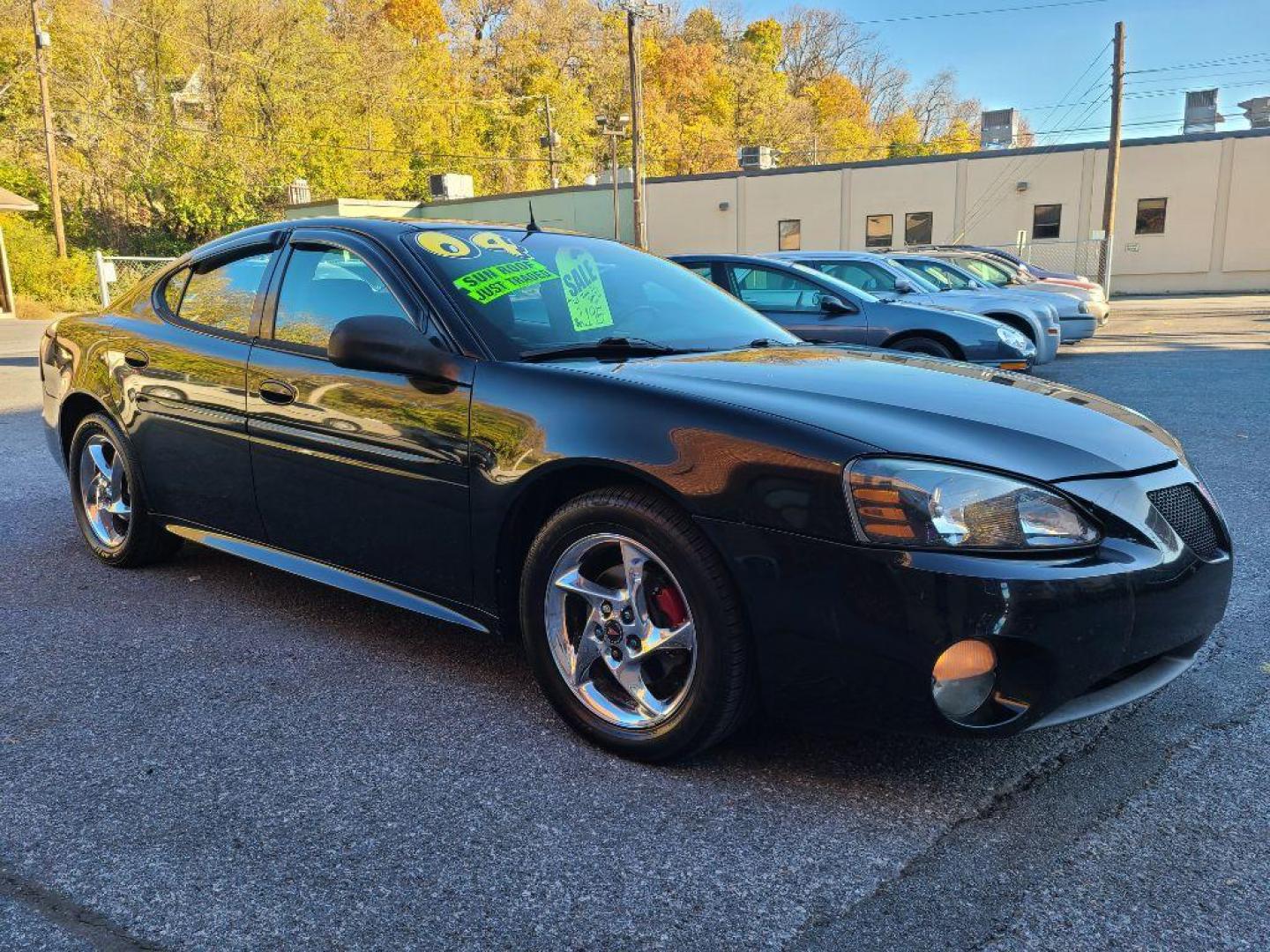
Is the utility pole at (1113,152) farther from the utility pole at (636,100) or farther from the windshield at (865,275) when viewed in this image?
the windshield at (865,275)

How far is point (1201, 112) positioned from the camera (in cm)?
3747

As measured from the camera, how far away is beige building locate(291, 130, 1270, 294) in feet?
106

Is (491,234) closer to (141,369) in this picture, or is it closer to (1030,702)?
(141,369)

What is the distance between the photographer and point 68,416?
184 inches

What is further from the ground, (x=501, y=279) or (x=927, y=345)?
(x=501, y=279)

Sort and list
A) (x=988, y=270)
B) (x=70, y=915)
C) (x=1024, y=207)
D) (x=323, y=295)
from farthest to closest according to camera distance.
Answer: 1. (x=1024, y=207)
2. (x=988, y=270)
3. (x=323, y=295)
4. (x=70, y=915)

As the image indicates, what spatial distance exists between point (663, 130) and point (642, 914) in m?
65.3

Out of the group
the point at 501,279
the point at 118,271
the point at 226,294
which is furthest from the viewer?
the point at 118,271

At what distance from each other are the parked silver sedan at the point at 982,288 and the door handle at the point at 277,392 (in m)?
10.0

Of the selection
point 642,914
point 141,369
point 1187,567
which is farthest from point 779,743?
point 141,369

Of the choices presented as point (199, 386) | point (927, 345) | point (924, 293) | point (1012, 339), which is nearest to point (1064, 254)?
point (924, 293)

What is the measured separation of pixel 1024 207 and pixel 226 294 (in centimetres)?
3546

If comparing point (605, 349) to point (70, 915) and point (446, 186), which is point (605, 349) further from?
point (446, 186)

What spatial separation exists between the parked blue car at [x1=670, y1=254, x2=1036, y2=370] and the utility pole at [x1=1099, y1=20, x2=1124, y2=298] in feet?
68.2
